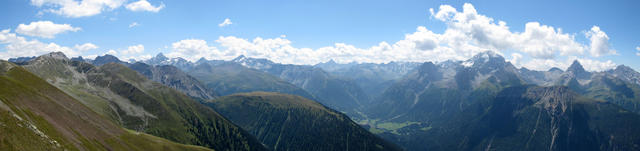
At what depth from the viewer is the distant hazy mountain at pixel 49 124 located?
106375mm

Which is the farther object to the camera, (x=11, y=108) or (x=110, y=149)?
(x=110, y=149)

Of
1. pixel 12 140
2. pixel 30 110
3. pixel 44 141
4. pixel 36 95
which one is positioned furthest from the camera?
pixel 36 95

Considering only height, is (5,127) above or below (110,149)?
above

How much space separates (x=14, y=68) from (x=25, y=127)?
11003 centimetres

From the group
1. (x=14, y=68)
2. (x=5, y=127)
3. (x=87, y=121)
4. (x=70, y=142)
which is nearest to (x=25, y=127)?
(x=5, y=127)

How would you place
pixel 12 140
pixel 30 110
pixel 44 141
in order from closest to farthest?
pixel 12 140, pixel 44 141, pixel 30 110

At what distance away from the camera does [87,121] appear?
154 meters

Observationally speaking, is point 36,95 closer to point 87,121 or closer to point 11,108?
point 87,121

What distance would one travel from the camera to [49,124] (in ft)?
403

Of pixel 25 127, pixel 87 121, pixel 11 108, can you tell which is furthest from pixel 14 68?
pixel 25 127

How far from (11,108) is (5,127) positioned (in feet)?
59.0

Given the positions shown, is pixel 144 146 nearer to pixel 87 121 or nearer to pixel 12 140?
pixel 87 121

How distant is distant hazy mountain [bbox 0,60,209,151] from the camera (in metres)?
106

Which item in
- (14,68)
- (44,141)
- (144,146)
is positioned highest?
(14,68)
